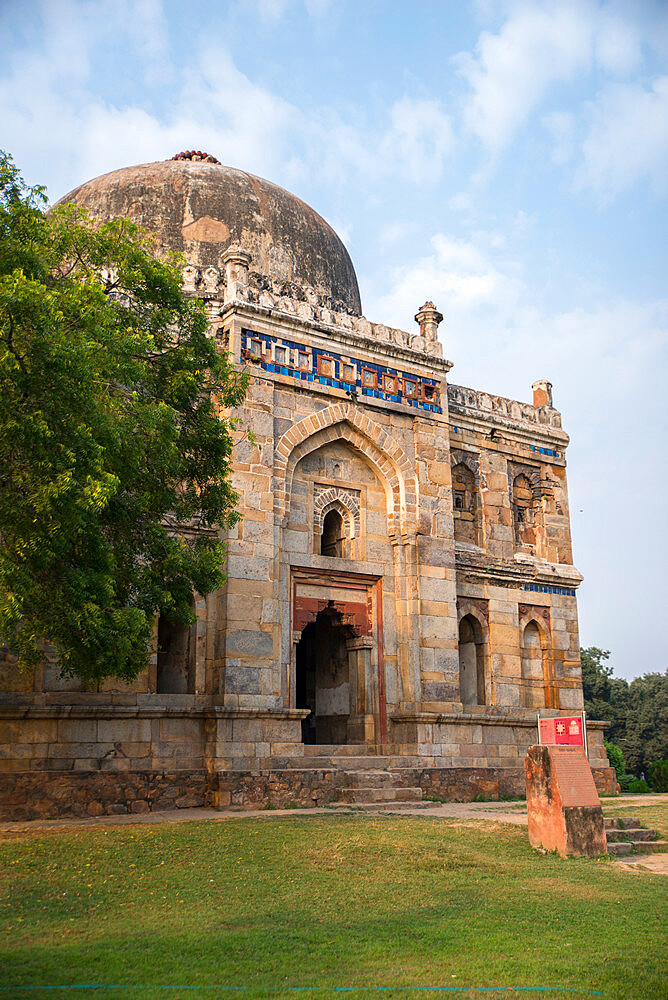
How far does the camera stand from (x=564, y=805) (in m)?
8.84

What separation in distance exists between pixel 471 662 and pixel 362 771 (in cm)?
447

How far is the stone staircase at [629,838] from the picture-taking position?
920 cm

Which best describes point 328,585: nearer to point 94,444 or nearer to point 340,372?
point 340,372

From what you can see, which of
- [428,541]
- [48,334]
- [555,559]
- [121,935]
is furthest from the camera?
[555,559]

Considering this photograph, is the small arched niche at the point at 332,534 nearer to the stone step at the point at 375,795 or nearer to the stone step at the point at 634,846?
the stone step at the point at 375,795

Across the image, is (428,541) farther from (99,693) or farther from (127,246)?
(127,246)

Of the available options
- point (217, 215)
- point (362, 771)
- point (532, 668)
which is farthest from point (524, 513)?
point (217, 215)

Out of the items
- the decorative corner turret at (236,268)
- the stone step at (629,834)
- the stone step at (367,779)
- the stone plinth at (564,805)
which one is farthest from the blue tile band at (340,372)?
the stone step at (629,834)

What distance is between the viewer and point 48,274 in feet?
31.2

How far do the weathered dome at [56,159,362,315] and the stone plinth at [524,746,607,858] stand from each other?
36.2 ft

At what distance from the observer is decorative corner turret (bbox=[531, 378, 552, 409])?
64.9 feet

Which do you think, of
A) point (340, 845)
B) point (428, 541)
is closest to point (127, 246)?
point (340, 845)

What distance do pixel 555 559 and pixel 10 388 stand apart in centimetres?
1293

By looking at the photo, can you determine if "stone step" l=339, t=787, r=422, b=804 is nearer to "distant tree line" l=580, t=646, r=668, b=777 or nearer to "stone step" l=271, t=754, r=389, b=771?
"stone step" l=271, t=754, r=389, b=771
